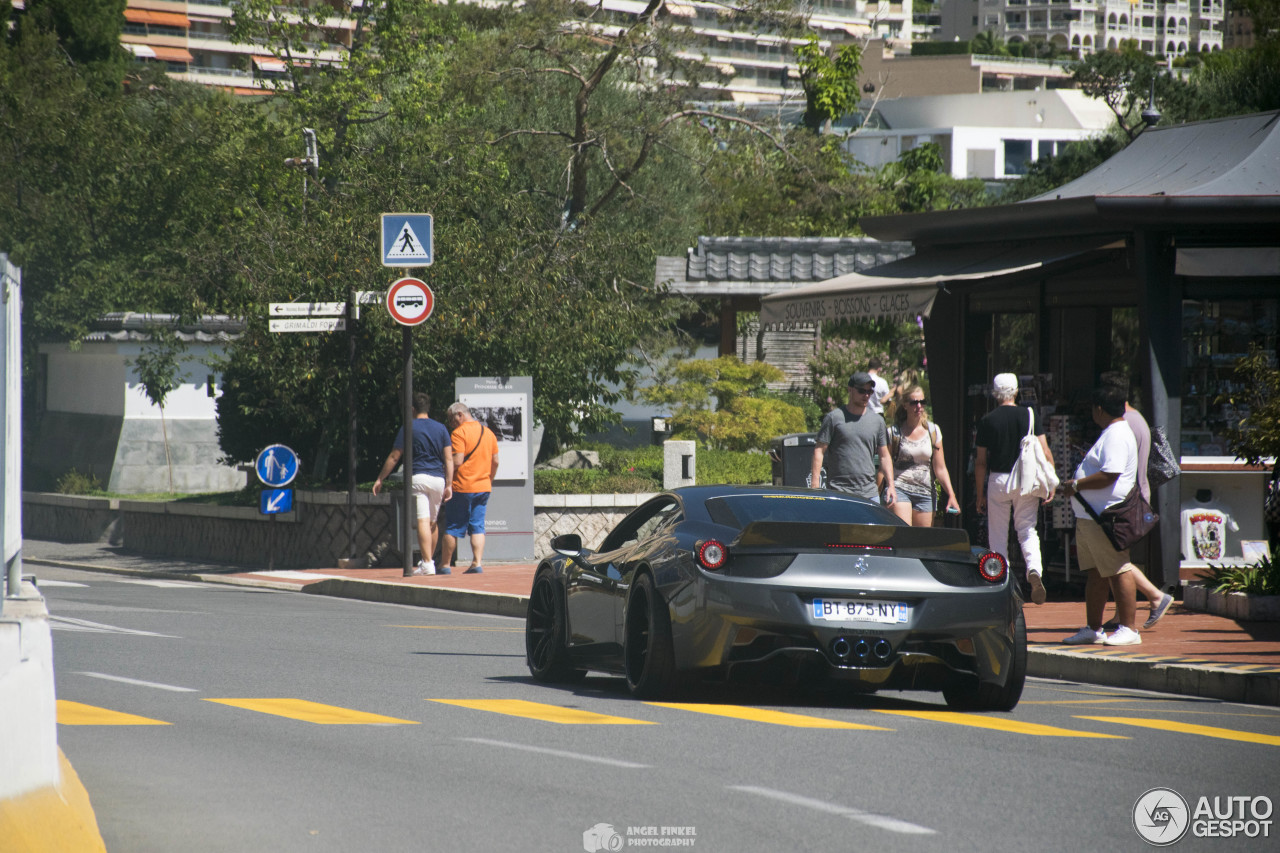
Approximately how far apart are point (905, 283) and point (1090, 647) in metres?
4.67

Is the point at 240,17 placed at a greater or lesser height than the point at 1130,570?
greater

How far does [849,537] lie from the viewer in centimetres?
890

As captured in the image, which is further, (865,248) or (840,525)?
(865,248)

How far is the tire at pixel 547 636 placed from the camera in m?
10.3

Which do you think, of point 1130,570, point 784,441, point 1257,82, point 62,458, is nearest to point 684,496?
point 1130,570

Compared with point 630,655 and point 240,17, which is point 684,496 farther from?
point 240,17

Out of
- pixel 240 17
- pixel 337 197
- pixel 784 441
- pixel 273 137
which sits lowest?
pixel 784 441

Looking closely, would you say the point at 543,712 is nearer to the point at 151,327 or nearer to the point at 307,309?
the point at 307,309

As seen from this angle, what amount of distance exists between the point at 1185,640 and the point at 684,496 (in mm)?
4225

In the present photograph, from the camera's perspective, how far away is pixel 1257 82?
41188 millimetres

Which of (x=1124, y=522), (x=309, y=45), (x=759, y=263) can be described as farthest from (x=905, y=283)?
(x=309, y=45)

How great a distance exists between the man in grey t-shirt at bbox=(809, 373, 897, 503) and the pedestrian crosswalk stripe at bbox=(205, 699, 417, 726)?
6.46 metres

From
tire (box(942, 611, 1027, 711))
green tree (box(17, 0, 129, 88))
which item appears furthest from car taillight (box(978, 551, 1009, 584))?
green tree (box(17, 0, 129, 88))

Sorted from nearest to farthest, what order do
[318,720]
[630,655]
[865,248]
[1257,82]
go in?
[318,720]
[630,655]
[865,248]
[1257,82]
